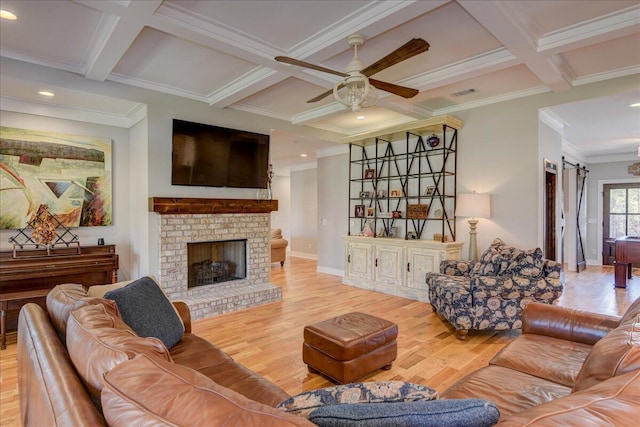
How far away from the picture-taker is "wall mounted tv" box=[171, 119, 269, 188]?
4305mm

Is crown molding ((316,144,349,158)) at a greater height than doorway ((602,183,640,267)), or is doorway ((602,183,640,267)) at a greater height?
crown molding ((316,144,349,158))

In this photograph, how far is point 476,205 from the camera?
451 cm

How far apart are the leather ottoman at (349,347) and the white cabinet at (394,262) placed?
7.47ft

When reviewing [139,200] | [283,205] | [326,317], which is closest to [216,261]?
Answer: [139,200]

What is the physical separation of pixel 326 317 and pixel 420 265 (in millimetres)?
1670

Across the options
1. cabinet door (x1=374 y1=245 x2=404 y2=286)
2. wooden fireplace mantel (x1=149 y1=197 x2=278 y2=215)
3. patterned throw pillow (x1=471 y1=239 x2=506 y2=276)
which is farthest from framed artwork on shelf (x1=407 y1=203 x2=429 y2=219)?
wooden fireplace mantel (x1=149 y1=197 x2=278 y2=215)

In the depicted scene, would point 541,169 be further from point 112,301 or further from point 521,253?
point 112,301

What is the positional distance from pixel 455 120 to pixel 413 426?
469 cm

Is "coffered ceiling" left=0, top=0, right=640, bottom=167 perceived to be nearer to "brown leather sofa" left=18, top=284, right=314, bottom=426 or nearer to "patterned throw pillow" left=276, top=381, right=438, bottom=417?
"brown leather sofa" left=18, top=284, right=314, bottom=426

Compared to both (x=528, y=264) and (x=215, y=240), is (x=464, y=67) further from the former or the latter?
(x=215, y=240)

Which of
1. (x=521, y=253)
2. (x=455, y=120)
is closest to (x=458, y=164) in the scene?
(x=455, y=120)

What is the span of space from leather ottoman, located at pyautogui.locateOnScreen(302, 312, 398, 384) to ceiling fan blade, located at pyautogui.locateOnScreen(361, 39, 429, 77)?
79.1 inches

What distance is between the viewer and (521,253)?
374 cm

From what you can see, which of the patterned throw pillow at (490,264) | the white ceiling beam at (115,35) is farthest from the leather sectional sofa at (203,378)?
the white ceiling beam at (115,35)
